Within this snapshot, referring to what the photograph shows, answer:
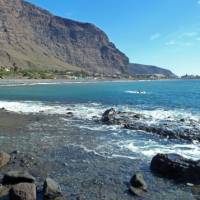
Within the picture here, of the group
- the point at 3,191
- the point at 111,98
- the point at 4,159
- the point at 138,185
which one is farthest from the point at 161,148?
the point at 111,98

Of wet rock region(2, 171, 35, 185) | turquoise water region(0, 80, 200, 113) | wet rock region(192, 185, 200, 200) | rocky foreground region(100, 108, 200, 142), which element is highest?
wet rock region(2, 171, 35, 185)

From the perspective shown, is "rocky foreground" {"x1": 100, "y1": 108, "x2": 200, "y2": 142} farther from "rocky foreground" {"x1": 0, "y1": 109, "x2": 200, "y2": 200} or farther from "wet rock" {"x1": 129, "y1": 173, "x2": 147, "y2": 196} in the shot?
"wet rock" {"x1": 129, "y1": 173, "x2": 147, "y2": 196}

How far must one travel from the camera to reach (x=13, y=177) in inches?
794

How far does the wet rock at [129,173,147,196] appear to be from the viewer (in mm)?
19453

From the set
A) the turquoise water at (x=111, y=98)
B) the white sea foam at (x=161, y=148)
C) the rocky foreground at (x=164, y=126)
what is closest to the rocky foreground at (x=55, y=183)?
the white sea foam at (x=161, y=148)

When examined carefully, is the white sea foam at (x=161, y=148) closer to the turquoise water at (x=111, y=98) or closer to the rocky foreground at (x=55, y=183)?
the rocky foreground at (x=55, y=183)

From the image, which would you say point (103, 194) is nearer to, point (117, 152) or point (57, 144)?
point (117, 152)

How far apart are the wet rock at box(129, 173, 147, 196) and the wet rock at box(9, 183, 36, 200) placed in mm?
5454

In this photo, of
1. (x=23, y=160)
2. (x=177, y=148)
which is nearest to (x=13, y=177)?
(x=23, y=160)

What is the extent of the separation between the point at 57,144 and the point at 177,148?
1035cm

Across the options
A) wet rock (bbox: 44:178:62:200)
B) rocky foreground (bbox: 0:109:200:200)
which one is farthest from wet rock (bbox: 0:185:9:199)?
wet rock (bbox: 44:178:62:200)

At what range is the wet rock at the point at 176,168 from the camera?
2183cm

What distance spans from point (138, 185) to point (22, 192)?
657 cm

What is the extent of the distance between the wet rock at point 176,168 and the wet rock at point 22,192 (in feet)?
29.1
